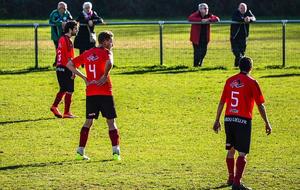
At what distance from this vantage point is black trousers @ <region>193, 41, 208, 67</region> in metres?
24.2

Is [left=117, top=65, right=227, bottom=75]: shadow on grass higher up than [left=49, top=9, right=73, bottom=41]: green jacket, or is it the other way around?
[left=49, top=9, right=73, bottom=41]: green jacket

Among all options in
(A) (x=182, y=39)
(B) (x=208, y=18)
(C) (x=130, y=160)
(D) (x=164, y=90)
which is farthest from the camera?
(A) (x=182, y=39)

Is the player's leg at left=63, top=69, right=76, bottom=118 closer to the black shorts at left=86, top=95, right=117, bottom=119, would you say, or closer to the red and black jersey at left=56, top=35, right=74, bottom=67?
the red and black jersey at left=56, top=35, right=74, bottom=67

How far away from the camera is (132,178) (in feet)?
36.5

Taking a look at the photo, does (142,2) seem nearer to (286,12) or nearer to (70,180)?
(286,12)

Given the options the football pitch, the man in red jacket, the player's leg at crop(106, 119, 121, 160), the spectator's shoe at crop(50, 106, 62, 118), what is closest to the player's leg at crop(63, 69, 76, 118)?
the spectator's shoe at crop(50, 106, 62, 118)

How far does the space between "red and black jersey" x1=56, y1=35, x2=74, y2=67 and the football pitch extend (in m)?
1.11

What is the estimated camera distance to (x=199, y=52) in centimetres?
2445

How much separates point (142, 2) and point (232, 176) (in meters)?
42.2

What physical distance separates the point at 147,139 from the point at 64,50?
112 inches

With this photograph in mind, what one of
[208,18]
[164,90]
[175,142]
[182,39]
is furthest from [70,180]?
[182,39]

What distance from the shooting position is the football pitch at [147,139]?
438 inches

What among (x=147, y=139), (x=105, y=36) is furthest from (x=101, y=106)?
(x=147, y=139)

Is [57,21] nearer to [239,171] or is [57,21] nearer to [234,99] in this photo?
[234,99]
